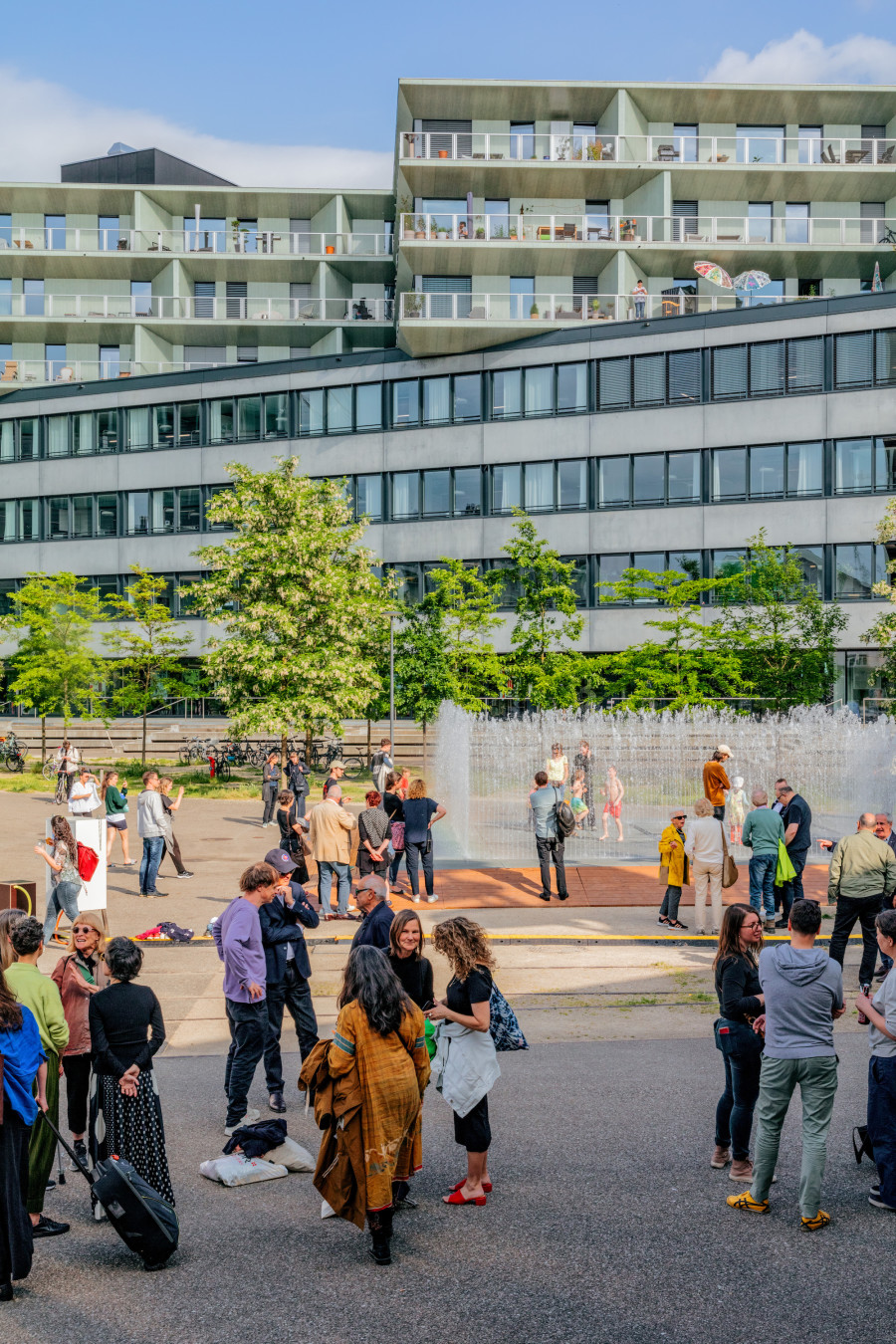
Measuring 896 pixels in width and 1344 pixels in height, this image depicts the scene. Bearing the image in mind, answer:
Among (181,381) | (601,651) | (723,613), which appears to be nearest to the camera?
(723,613)

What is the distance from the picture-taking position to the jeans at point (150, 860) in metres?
16.3

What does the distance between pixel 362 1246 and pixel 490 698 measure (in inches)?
1298

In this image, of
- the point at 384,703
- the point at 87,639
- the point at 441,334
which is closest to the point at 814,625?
the point at 384,703

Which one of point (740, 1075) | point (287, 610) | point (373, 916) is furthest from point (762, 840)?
point (287, 610)

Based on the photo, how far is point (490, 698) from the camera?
1527 inches

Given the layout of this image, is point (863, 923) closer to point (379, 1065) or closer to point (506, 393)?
point (379, 1065)

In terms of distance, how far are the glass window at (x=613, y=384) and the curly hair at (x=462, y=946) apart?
36.7 meters

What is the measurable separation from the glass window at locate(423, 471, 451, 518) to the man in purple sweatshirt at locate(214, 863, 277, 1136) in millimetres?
36850

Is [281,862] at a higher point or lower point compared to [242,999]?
higher

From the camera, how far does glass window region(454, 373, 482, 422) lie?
42844 millimetres

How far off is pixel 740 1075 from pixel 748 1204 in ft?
2.21

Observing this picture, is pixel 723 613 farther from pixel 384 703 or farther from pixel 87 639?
pixel 87 639

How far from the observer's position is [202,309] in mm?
48688

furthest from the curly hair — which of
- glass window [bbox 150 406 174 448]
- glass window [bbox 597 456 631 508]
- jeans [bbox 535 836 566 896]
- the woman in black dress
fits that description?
glass window [bbox 150 406 174 448]
